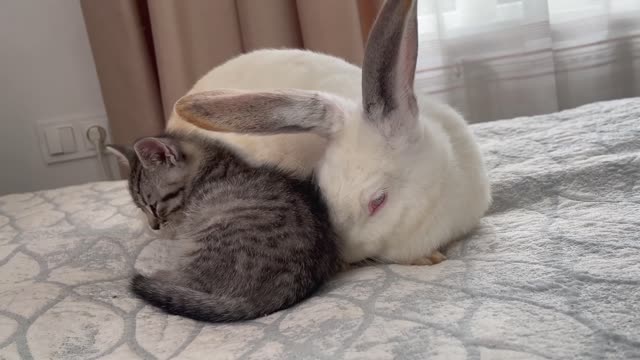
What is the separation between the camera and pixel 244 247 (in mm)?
1074

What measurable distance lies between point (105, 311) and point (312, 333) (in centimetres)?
34

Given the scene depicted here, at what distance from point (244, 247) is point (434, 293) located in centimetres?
30

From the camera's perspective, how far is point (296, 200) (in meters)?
1.11

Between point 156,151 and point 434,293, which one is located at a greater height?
point 156,151

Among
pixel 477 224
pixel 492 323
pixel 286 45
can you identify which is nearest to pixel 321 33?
pixel 286 45

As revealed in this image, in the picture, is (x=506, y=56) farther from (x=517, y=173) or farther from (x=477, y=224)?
(x=477, y=224)

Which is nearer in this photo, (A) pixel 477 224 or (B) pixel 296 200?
(B) pixel 296 200

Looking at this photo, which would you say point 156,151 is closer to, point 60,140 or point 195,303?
point 195,303

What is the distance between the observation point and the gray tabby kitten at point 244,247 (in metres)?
1.01

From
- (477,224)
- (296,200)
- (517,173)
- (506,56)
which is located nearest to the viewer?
(296,200)

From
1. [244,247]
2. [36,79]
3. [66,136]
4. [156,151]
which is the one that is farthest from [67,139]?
[244,247]

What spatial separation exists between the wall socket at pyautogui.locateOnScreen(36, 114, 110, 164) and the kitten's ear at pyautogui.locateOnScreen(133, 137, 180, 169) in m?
1.15

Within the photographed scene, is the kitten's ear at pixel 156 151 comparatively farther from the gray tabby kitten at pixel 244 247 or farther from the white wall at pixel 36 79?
the white wall at pixel 36 79

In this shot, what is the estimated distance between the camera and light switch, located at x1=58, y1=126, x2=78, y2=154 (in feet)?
7.98
